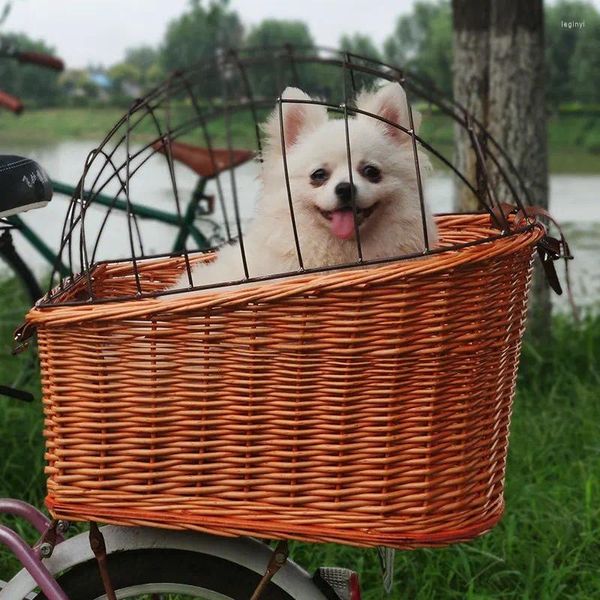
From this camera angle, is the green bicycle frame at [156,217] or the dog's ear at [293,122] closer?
the dog's ear at [293,122]

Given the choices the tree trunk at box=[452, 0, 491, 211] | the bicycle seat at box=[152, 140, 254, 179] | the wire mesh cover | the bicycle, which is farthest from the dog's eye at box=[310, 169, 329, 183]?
the tree trunk at box=[452, 0, 491, 211]

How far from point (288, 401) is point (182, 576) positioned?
394mm

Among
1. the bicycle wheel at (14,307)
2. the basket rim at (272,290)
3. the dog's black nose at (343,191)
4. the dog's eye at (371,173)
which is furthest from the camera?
the bicycle wheel at (14,307)

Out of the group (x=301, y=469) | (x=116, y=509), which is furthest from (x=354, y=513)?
(x=116, y=509)

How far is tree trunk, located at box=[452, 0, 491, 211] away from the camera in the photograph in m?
4.28

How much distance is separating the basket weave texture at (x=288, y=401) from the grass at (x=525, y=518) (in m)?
0.93

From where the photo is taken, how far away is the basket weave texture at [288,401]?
1.48 metres

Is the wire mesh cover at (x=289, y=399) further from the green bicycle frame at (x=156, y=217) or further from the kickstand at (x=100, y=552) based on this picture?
the green bicycle frame at (x=156, y=217)

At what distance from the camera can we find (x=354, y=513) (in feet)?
4.98

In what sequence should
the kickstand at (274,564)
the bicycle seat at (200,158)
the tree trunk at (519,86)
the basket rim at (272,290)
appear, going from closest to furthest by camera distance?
the basket rim at (272,290) → the kickstand at (274,564) → the bicycle seat at (200,158) → the tree trunk at (519,86)

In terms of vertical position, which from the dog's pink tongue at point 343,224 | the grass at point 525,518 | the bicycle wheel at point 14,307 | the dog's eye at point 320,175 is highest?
the dog's eye at point 320,175

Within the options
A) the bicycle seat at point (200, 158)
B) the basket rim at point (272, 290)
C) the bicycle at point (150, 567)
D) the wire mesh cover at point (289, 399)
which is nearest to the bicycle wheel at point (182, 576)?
the bicycle at point (150, 567)

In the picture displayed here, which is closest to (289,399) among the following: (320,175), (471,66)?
(320,175)

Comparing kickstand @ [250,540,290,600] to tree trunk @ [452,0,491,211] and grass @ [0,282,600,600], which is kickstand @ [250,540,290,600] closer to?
grass @ [0,282,600,600]
